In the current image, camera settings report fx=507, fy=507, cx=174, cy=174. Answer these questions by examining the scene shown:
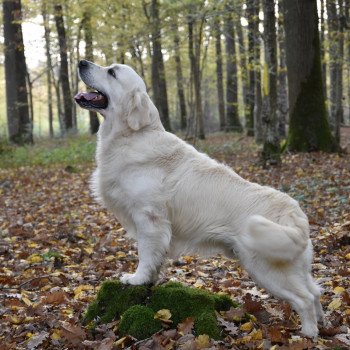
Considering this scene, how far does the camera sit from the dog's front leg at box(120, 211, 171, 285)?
4258mm

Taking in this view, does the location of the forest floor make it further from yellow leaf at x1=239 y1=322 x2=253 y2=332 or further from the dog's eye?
the dog's eye

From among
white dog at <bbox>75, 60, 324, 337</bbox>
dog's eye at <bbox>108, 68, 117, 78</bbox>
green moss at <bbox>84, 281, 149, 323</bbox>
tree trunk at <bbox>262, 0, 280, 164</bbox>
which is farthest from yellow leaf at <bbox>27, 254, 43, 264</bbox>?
tree trunk at <bbox>262, 0, 280, 164</bbox>

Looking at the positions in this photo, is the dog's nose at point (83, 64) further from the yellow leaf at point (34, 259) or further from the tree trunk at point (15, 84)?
the tree trunk at point (15, 84)

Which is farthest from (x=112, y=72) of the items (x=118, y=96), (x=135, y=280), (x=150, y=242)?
(x=135, y=280)

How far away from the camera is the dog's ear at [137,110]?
464cm

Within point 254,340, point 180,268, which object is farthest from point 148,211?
point 180,268

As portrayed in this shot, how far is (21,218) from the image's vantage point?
951 centimetres

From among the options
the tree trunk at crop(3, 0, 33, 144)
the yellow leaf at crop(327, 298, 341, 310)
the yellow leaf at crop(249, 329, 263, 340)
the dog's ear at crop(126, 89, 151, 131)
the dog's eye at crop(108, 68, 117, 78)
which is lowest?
the yellow leaf at crop(327, 298, 341, 310)

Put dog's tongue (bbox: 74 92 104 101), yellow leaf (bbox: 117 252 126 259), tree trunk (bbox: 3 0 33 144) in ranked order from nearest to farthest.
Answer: dog's tongue (bbox: 74 92 104 101) < yellow leaf (bbox: 117 252 126 259) < tree trunk (bbox: 3 0 33 144)

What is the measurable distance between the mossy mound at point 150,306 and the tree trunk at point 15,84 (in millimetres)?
18243

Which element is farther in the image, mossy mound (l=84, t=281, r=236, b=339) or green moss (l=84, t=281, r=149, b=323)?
green moss (l=84, t=281, r=149, b=323)

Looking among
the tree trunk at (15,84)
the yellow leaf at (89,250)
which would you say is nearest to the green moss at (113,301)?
the yellow leaf at (89,250)

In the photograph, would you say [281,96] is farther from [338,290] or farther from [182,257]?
[338,290]

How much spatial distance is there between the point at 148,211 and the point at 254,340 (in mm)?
1329
